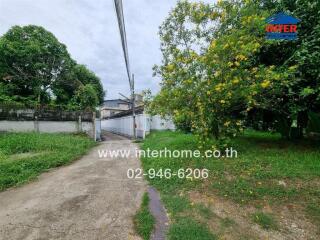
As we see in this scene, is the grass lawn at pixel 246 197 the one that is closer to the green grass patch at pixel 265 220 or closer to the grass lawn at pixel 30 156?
the green grass patch at pixel 265 220

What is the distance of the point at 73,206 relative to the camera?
407cm

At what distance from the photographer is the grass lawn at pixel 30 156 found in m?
5.73

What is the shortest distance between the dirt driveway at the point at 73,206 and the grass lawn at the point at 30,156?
46 cm

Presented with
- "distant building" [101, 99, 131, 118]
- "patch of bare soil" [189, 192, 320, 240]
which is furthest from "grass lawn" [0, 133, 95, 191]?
"distant building" [101, 99, 131, 118]

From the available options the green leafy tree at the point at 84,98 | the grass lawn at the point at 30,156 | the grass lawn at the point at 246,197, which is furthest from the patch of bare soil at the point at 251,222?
the green leafy tree at the point at 84,98

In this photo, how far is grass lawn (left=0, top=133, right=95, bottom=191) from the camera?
5.73 metres

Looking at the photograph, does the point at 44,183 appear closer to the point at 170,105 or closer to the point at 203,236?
the point at 170,105

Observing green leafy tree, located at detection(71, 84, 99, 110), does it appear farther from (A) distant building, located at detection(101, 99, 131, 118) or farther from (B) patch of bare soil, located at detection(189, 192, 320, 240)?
(A) distant building, located at detection(101, 99, 131, 118)

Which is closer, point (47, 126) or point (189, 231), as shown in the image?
point (189, 231)

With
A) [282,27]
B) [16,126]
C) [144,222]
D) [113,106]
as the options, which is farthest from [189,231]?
[113,106]

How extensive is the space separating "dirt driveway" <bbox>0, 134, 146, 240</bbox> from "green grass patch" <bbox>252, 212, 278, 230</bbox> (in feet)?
6.76

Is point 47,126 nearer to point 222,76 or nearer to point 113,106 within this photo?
point 222,76

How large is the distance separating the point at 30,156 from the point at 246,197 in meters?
7.00

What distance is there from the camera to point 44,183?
5.46 meters
